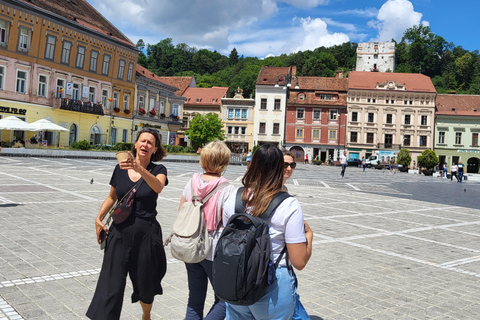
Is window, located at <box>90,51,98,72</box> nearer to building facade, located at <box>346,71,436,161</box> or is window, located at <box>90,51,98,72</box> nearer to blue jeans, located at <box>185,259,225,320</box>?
building facade, located at <box>346,71,436,161</box>

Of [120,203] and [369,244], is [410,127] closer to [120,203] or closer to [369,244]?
[369,244]

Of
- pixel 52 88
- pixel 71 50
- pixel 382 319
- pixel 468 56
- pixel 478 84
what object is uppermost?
pixel 468 56

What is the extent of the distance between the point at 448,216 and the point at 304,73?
87.6 m

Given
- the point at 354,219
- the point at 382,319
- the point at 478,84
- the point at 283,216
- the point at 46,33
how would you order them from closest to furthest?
the point at 283,216 → the point at 382,319 → the point at 354,219 → the point at 46,33 → the point at 478,84

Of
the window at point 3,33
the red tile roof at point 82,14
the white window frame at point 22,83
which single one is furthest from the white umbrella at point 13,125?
the red tile roof at point 82,14

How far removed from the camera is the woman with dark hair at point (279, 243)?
2436 millimetres

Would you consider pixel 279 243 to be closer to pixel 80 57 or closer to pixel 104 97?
pixel 80 57

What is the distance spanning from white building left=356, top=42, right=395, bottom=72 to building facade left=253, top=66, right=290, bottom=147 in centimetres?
6281

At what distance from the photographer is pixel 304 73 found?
9688cm

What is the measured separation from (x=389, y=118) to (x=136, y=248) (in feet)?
212

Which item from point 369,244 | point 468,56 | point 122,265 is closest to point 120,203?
point 122,265

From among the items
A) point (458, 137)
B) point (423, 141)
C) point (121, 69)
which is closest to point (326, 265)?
point (121, 69)

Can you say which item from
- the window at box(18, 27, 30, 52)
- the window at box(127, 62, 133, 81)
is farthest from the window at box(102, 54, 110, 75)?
the window at box(18, 27, 30, 52)

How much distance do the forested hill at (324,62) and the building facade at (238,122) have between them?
1800 cm
